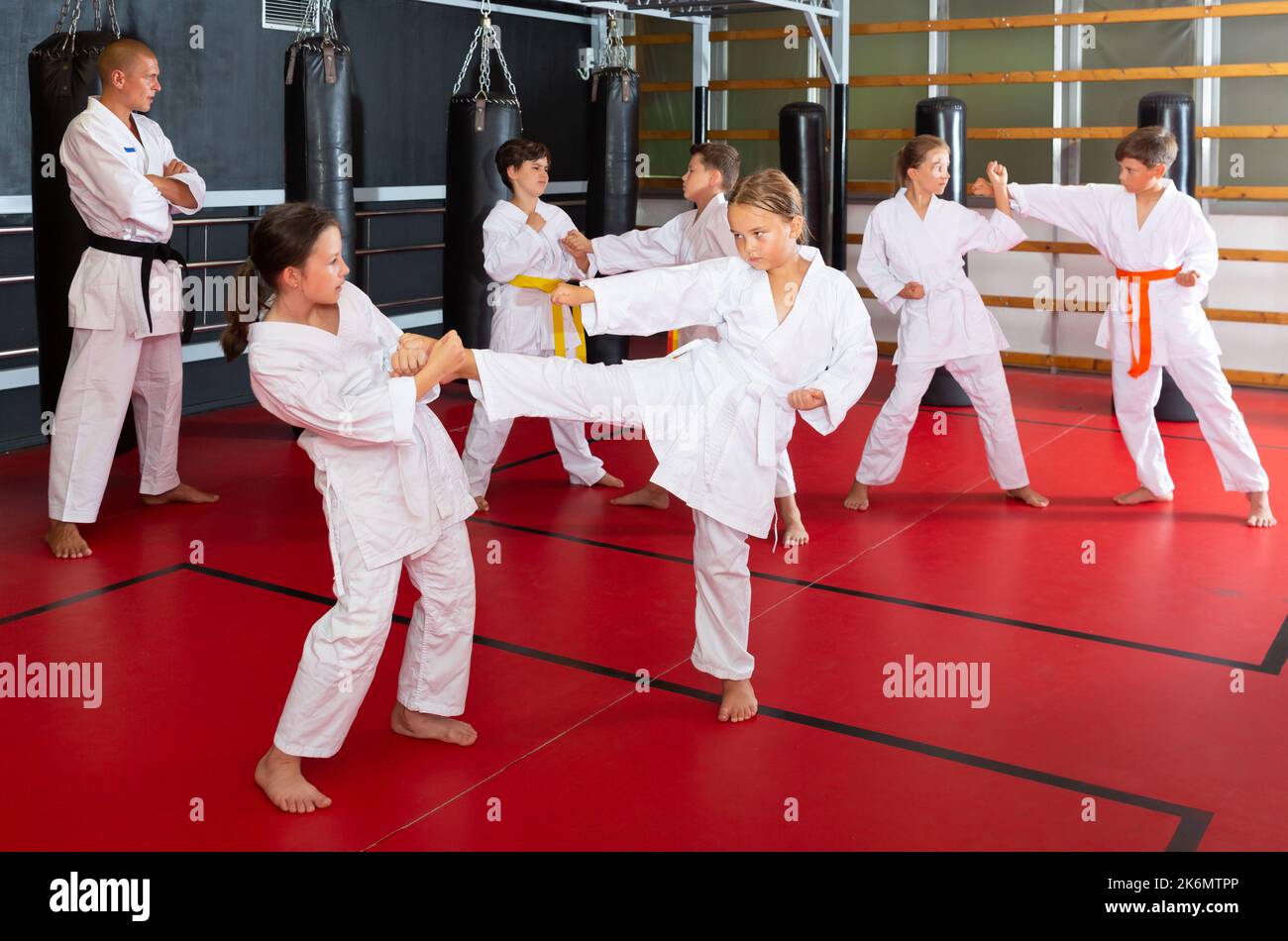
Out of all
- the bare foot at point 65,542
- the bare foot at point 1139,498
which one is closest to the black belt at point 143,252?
the bare foot at point 65,542

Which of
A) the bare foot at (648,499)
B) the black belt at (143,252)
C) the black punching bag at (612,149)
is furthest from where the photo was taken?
the black punching bag at (612,149)

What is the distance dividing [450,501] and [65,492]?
2.20 metres

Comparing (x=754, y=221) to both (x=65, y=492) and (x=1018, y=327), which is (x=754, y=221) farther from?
(x=1018, y=327)

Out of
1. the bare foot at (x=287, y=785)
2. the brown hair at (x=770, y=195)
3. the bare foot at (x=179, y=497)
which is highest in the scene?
the brown hair at (x=770, y=195)

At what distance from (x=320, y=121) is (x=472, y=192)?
3.19ft

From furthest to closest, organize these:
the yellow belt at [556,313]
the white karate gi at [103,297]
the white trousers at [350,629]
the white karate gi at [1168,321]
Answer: the white karate gi at [1168,321], the yellow belt at [556,313], the white karate gi at [103,297], the white trousers at [350,629]

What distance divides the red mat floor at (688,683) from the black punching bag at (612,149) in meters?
2.17

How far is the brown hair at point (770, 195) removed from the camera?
115 inches

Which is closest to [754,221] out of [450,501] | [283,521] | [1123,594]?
[450,501]

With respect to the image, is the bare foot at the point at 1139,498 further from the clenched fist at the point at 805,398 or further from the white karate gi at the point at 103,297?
the white karate gi at the point at 103,297

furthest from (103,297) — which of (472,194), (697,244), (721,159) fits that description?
(472,194)

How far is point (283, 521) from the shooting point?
4770mm

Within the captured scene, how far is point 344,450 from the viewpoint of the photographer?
261 centimetres

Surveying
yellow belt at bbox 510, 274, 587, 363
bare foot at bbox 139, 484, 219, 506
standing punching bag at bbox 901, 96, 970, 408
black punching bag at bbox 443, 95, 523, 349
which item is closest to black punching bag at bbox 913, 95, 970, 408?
standing punching bag at bbox 901, 96, 970, 408
